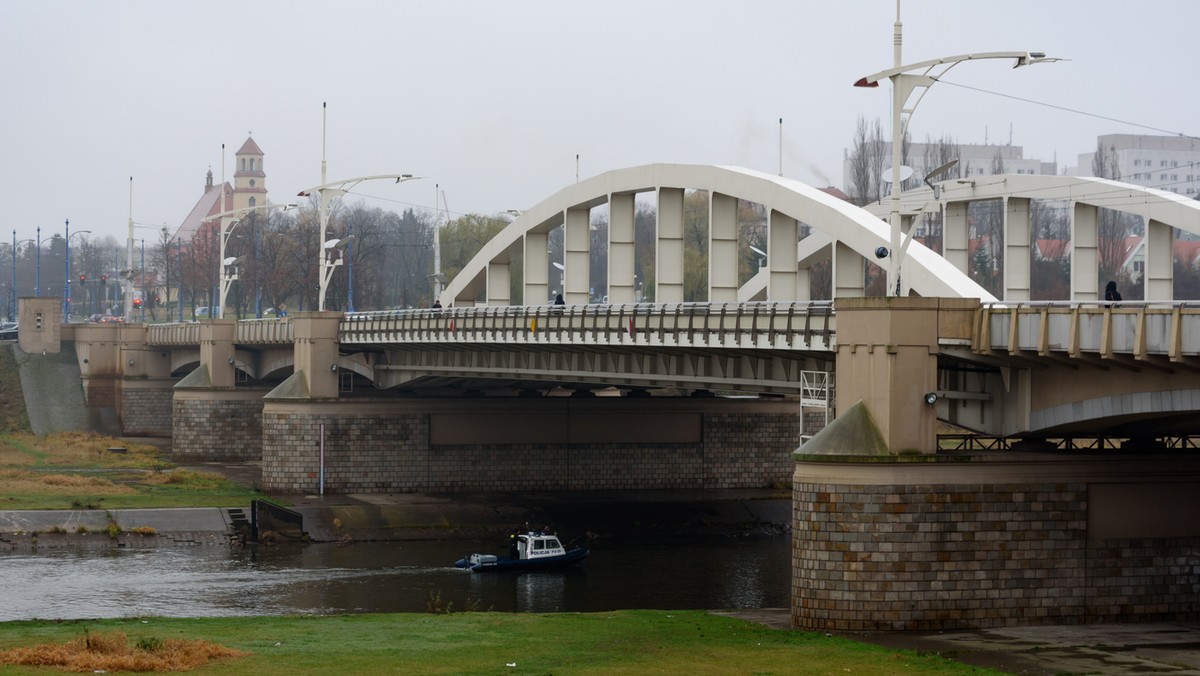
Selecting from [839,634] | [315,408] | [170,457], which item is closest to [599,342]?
[839,634]

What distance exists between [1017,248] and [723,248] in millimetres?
10031

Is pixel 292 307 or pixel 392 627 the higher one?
pixel 292 307

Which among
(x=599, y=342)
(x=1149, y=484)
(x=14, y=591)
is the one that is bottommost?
(x=14, y=591)

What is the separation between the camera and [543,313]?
58.9m

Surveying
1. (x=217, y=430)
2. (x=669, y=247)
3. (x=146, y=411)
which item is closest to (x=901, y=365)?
(x=669, y=247)

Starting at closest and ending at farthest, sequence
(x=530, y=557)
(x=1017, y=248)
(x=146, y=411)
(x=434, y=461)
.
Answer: (x=1017, y=248) → (x=530, y=557) → (x=434, y=461) → (x=146, y=411)

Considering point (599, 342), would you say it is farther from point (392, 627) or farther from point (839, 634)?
point (839, 634)

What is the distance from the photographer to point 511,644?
3638 cm

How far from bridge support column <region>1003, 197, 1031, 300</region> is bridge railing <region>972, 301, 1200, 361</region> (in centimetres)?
1929

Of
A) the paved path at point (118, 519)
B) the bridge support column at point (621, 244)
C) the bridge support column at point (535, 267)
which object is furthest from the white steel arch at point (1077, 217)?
the paved path at point (118, 519)

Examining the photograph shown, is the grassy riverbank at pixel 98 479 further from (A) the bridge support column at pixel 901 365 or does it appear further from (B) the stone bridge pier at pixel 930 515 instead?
(A) the bridge support column at pixel 901 365

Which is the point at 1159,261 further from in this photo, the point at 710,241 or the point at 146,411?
the point at 146,411

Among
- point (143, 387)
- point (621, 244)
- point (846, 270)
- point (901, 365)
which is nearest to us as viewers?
point (901, 365)

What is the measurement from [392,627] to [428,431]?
34.2 m
